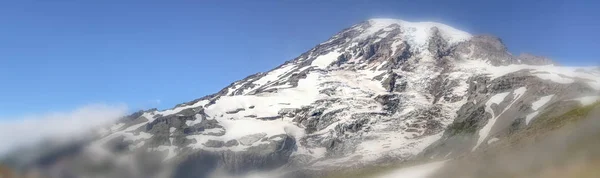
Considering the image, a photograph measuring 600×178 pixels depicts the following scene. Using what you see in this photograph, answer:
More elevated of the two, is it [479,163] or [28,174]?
[479,163]

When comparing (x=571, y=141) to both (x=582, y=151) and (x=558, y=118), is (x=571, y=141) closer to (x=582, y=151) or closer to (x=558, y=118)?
(x=582, y=151)

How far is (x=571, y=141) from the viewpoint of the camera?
103562 mm

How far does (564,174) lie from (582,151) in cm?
1057

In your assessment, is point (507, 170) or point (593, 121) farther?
point (593, 121)

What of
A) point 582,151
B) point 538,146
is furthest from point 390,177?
point 582,151

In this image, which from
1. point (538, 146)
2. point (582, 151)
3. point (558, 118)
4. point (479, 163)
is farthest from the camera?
point (558, 118)

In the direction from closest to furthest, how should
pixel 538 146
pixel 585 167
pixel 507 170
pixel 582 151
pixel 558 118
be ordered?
1. pixel 585 167
2. pixel 582 151
3. pixel 507 170
4. pixel 538 146
5. pixel 558 118

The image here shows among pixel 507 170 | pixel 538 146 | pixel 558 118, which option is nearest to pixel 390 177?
pixel 558 118

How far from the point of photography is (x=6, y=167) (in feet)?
27.9

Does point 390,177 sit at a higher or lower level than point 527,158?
higher

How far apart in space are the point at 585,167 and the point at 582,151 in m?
9.92

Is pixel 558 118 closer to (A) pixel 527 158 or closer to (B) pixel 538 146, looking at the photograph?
(B) pixel 538 146

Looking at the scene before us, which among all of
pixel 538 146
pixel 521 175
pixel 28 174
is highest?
pixel 538 146

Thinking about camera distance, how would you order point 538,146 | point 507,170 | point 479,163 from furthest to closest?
point 479,163, point 538,146, point 507,170
